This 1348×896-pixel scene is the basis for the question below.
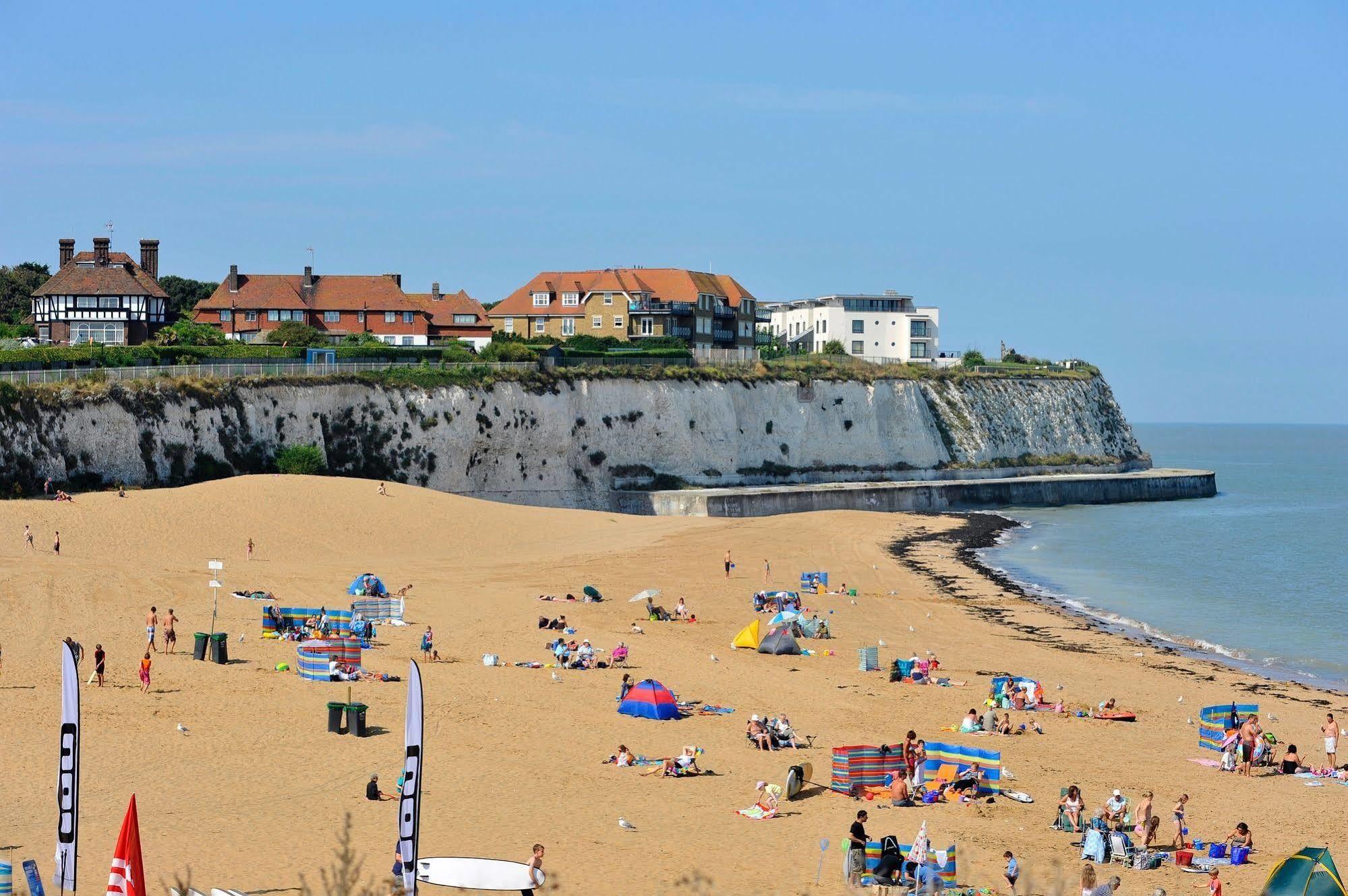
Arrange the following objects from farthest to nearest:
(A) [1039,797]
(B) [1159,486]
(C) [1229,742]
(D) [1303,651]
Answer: (B) [1159,486], (D) [1303,651], (C) [1229,742], (A) [1039,797]

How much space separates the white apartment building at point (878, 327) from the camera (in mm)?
112625

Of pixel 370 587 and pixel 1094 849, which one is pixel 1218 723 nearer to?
pixel 1094 849

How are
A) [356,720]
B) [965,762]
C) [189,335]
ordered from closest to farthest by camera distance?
[965,762] → [356,720] → [189,335]

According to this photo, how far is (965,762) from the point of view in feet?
69.8

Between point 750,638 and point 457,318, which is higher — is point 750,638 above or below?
below

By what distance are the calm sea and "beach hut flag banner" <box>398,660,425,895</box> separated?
24764 millimetres

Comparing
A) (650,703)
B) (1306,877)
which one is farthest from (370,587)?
(1306,877)

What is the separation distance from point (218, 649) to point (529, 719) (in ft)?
22.1

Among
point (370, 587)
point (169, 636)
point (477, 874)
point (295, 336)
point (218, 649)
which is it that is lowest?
point (477, 874)

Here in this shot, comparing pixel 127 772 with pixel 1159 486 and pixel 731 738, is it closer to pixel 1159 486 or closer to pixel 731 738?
pixel 731 738

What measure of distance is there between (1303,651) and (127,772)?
2801 cm

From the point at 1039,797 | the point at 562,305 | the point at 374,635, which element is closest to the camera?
the point at 1039,797

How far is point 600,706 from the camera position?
2572 cm

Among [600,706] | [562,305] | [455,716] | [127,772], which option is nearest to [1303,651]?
[600,706]
